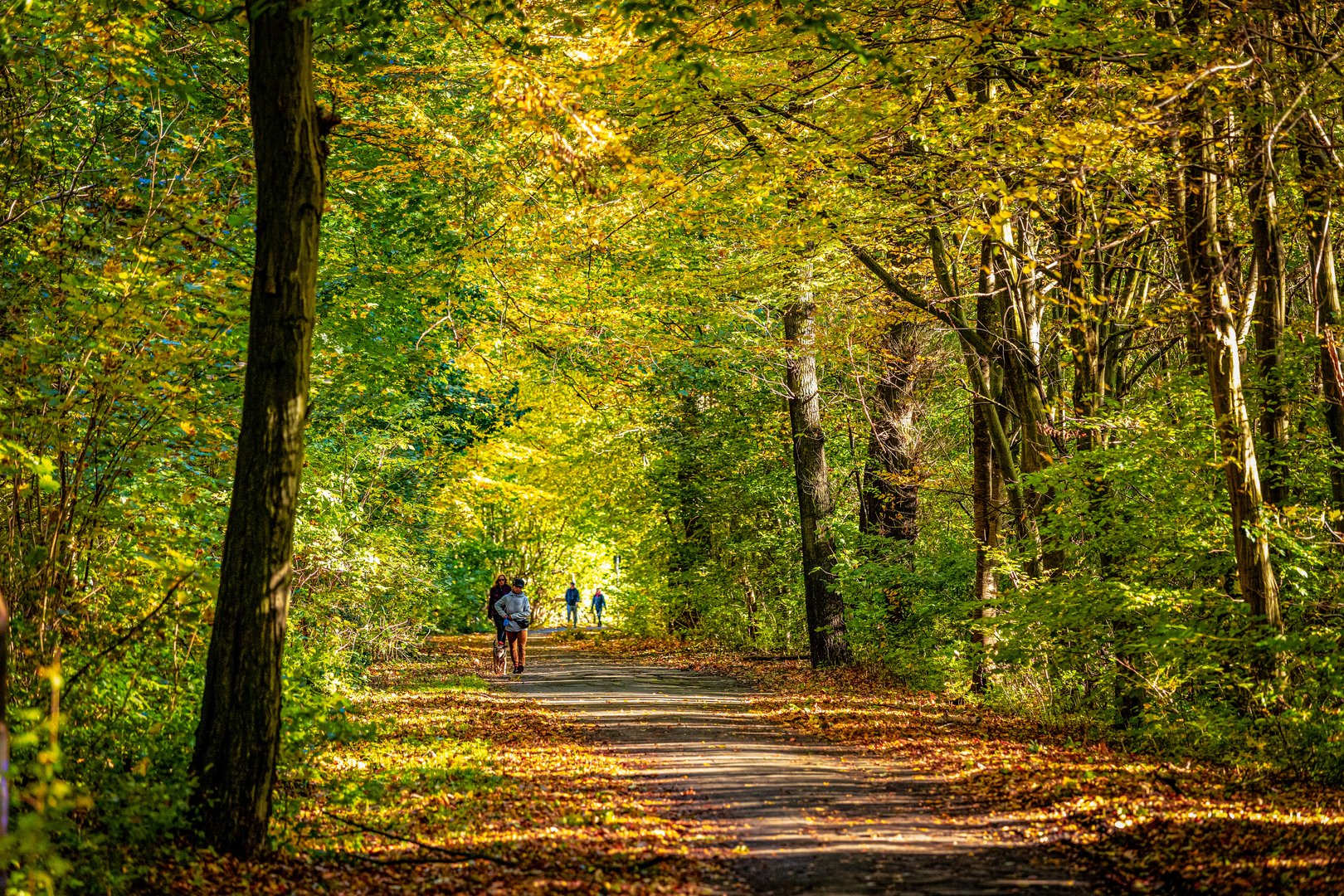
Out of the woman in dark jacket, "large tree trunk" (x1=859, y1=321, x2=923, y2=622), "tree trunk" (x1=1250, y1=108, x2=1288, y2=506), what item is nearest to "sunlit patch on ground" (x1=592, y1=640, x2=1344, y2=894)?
"tree trunk" (x1=1250, y1=108, x2=1288, y2=506)

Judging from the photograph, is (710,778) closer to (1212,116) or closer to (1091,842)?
(1091,842)

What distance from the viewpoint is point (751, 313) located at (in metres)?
19.9

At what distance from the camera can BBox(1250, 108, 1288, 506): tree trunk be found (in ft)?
34.7

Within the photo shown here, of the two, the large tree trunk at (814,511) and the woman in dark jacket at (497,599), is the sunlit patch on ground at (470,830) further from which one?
the woman in dark jacket at (497,599)

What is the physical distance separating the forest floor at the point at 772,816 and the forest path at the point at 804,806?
3 cm

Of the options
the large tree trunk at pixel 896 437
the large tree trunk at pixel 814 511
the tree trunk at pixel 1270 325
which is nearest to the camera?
the tree trunk at pixel 1270 325

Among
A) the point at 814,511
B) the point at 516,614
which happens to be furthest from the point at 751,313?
the point at 516,614

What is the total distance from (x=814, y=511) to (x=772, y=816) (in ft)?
40.0

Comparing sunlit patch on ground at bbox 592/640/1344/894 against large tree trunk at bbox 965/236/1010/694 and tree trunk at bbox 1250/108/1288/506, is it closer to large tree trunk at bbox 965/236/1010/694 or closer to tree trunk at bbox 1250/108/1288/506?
large tree trunk at bbox 965/236/1010/694

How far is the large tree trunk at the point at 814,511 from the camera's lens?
791 inches

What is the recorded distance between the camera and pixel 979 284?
15.0 metres

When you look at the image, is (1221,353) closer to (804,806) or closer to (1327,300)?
(1327,300)

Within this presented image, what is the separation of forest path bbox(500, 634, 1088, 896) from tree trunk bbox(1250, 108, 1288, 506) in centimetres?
462

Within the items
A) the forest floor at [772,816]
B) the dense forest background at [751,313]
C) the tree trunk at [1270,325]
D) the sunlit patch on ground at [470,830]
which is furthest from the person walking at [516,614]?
the tree trunk at [1270,325]
